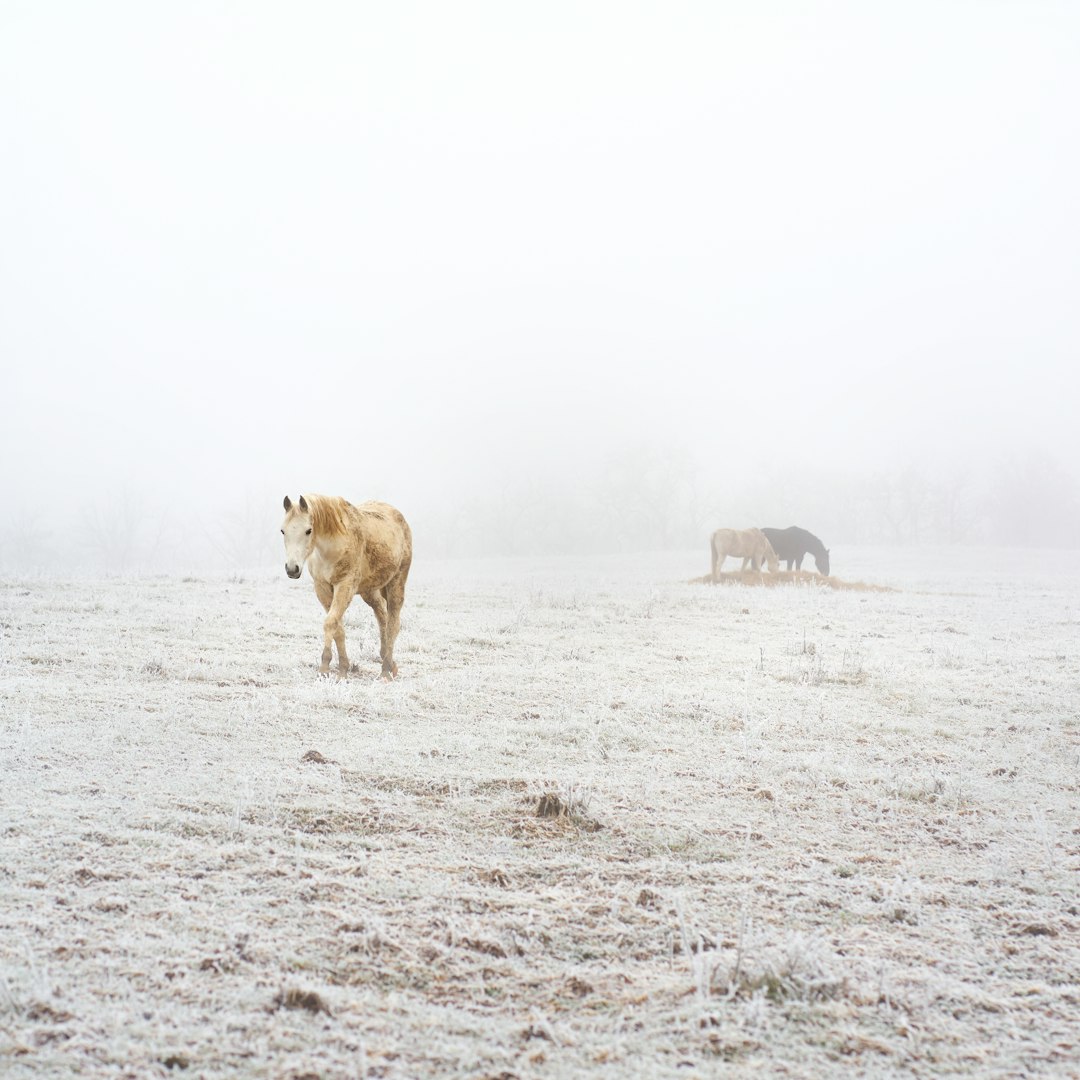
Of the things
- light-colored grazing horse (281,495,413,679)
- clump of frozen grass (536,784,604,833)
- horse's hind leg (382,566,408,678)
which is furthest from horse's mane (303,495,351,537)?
clump of frozen grass (536,784,604,833)

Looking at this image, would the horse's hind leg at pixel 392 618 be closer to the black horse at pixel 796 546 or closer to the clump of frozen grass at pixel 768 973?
the clump of frozen grass at pixel 768 973

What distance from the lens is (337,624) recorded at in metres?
8.10

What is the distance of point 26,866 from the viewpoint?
11.3ft

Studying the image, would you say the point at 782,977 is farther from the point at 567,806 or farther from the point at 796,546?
the point at 796,546

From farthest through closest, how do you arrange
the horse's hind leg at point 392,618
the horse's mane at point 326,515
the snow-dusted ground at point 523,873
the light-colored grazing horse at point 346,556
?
the horse's hind leg at point 392,618, the horse's mane at point 326,515, the light-colored grazing horse at point 346,556, the snow-dusted ground at point 523,873

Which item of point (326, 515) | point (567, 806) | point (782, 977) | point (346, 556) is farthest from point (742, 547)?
point (782, 977)

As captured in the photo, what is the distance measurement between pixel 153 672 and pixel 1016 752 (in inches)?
294

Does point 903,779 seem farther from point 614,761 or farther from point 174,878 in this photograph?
point 174,878

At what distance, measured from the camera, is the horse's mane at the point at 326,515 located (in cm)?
757

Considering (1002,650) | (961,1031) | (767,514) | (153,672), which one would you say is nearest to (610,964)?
(961,1031)

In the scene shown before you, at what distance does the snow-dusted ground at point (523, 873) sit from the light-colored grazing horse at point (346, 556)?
0.64 m

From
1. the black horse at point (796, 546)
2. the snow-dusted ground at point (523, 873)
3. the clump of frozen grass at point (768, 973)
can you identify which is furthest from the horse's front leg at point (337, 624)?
the black horse at point (796, 546)

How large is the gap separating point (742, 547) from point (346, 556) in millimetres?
19164

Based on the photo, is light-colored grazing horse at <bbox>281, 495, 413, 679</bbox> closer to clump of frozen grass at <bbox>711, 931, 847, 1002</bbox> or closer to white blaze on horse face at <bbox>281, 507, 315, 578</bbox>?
white blaze on horse face at <bbox>281, 507, 315, 578</bbox>
